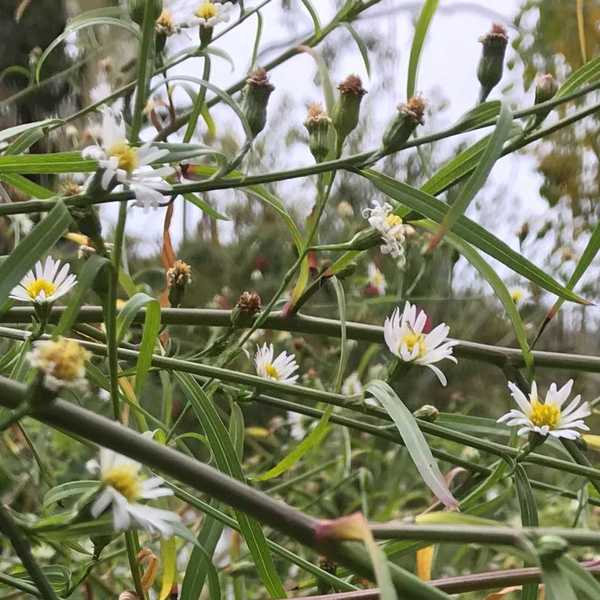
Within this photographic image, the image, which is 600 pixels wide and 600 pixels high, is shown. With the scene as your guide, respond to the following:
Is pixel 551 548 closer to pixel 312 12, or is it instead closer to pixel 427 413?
pixel 427 413

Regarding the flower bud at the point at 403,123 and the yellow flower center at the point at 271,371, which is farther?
the yellow flower center at the point at 271,371

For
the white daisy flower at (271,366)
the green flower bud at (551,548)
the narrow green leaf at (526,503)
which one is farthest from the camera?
the white daisy flower at (271,366)

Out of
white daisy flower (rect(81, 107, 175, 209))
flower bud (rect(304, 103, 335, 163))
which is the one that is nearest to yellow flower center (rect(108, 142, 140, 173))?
white daisy flower (rect(81, 107, 175, 209))

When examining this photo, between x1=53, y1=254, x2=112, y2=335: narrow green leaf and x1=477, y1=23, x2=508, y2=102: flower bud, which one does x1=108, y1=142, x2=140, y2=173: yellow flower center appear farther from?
x1=477, y1=23, x2=508, y2=102: flower bud

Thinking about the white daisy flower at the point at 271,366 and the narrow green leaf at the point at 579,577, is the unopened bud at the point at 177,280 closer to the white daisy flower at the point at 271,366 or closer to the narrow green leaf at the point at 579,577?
the white daisy flower at the point at 271,366

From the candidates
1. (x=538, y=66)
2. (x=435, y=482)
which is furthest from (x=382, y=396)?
(x=538, y=66)

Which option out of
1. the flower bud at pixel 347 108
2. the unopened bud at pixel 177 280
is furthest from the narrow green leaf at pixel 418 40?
the unopened bud at pixel 177 280

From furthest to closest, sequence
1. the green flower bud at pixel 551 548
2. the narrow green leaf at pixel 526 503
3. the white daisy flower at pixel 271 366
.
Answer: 1. the white daisy flower at pixel 271 366
2. the narrow green leaf at pixel 526 503
3. the green flower bud at pixel 551 548
